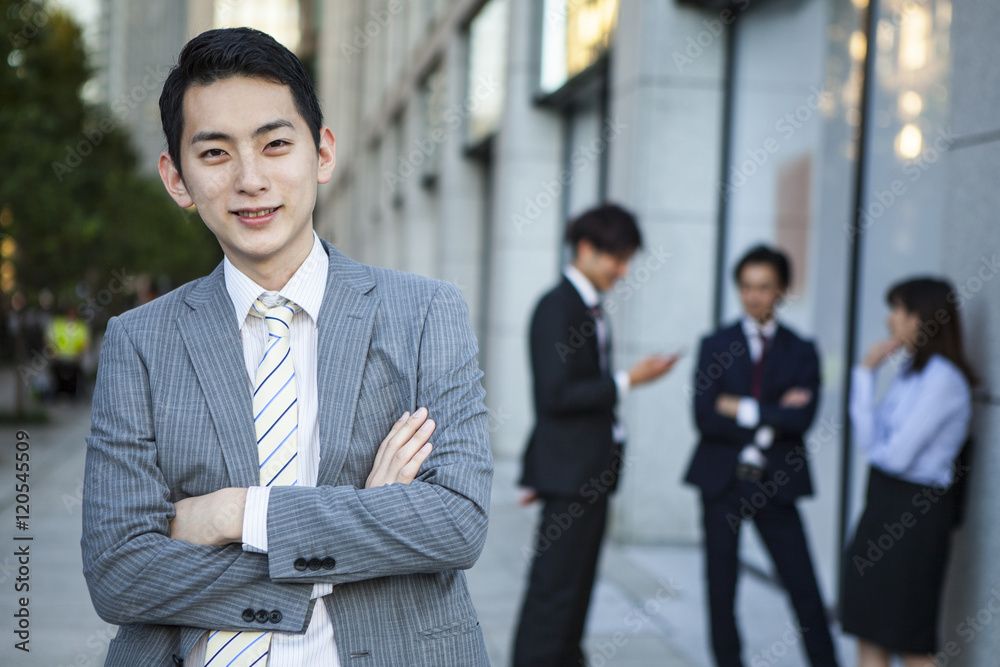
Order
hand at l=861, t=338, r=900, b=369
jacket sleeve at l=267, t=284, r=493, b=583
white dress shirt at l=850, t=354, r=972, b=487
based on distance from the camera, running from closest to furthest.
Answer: jacket sleeve at l=267, t=284, r=493, b=583 → white dress shirt at l=850, t=354, r=972, b=487 → hand at l=861, t=338, r=900, b=369

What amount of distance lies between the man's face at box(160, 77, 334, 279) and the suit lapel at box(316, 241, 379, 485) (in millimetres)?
157

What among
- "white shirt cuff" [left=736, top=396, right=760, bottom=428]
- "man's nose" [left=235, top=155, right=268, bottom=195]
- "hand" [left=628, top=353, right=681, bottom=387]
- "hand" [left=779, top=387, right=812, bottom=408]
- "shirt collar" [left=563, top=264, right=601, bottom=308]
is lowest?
"white shirt cuff" [left=736, top=396, right=760, bottom=428]

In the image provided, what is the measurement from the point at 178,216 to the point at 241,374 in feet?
140

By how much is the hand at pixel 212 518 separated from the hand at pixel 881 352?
3197 mm

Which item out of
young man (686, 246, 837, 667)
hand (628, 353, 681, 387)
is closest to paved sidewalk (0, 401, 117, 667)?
hand (628, 353, 681, 387)

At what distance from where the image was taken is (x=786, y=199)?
715cm

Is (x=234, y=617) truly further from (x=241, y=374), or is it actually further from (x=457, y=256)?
(x=457, y=256)

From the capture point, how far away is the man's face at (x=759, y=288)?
464cm

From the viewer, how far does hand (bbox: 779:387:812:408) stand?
448cm

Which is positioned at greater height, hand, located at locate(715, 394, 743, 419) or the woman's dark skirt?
hand, located at locate(715, 394, 743, 419)

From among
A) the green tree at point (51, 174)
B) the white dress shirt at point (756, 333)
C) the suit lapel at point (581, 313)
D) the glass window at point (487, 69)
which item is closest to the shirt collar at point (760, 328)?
the white dress shirt at point (756, 333)

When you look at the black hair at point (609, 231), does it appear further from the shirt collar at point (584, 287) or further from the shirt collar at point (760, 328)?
the shirt collar at point (760, 328)

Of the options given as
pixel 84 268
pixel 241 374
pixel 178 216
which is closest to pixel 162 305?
pixel 241 374

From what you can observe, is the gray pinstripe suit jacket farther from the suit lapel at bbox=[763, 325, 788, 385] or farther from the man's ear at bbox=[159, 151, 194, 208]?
the suit lapel at bbox=[763, 325, 788, 385]
